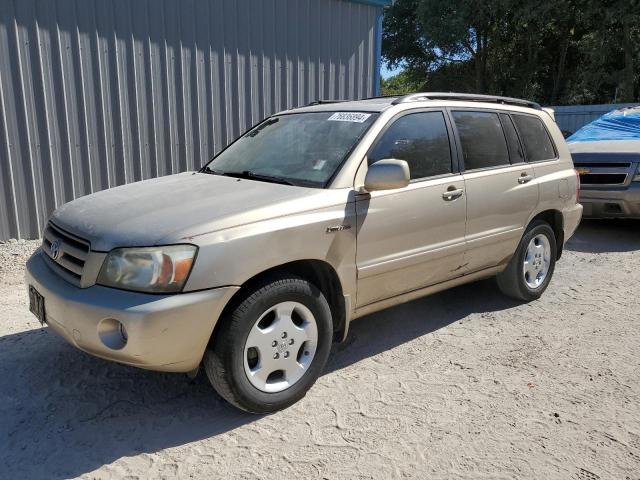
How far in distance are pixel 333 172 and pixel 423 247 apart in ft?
2.86

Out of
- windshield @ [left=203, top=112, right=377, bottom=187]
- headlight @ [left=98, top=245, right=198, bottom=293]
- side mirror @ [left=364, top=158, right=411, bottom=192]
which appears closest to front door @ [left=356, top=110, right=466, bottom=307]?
side mirror @ [left=364, top=158, right=411, bottom=192]

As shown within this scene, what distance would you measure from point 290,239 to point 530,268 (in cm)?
277

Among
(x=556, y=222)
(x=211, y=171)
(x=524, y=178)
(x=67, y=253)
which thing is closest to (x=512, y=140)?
(x=524, y=178)

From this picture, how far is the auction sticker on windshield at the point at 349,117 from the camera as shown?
370 cm

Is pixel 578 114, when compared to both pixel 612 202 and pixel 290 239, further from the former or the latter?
pixel 290 239

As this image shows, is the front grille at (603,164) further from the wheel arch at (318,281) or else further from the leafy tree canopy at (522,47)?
the leafy tree canopy at (522,47)

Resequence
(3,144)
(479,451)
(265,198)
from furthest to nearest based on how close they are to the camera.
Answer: (3,144) → (265,198) → (479,451)

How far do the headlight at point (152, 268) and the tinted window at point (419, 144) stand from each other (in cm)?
143

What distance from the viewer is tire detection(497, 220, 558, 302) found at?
4695 mm

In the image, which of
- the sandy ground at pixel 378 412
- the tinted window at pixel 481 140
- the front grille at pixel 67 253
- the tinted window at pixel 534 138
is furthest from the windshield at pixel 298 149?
the tinted window at pixel 534 138

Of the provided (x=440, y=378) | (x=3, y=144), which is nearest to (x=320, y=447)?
(x=440, y=378)

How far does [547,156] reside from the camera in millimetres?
4934

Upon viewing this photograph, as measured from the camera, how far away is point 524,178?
455 centimetres

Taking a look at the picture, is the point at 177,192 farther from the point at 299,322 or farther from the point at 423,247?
the point at 423,247
